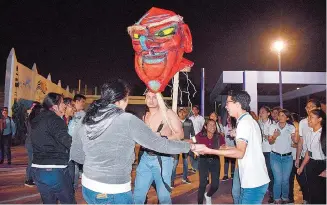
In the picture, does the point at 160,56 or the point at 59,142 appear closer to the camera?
the point at 59,142

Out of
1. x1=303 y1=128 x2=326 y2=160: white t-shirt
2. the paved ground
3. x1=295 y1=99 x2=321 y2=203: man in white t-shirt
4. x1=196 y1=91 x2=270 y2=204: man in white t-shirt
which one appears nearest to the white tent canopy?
the paved ground

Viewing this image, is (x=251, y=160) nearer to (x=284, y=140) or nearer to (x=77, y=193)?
(x=284, y=140)

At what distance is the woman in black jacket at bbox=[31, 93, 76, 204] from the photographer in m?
3.66

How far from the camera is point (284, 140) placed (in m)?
6.54

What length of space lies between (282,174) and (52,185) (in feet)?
15.1

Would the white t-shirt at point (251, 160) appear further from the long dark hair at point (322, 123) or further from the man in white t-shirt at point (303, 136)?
the man in white t-shirt at point (303, 136)

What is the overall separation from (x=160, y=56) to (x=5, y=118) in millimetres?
8449

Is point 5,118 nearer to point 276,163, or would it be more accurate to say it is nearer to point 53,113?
point 53,113

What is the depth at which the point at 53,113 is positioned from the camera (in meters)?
3.88

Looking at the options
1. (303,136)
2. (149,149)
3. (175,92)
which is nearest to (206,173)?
(303,136)

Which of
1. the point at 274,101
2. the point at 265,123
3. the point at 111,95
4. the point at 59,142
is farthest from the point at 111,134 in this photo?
the point at 274,101

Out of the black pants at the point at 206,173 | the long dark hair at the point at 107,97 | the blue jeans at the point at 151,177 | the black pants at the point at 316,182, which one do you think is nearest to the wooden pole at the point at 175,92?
the blue jeans at the point at 151,177

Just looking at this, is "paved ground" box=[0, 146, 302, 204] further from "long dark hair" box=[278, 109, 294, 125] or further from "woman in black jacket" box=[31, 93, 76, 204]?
"woman in black jacket" box=[31, 93, 76, 204]

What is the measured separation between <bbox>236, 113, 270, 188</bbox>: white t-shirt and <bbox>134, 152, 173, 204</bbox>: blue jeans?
129 centimetres
